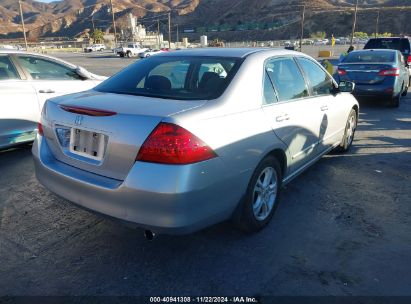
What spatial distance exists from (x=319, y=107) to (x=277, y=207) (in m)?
1.30

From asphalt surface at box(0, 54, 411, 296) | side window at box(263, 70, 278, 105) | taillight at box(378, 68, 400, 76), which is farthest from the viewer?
taillight at box(378, 68, 400, 76)

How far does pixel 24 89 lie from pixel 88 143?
3.53 m

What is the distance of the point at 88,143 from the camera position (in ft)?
9.32

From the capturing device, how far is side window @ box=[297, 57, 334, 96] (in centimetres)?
431

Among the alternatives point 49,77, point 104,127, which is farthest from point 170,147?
point 49,77

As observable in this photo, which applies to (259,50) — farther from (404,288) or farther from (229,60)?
(404,288)

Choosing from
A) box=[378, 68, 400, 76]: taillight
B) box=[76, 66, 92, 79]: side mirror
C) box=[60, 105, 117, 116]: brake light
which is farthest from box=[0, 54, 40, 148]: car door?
box=[378, 68, 400, 76]: taillight

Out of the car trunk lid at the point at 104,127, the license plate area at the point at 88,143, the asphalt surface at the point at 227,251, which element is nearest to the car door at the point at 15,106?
the asphalt surface at the point at 227,251

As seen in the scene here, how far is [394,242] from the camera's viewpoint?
10.9 ft

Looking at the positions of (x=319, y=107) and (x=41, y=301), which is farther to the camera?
(x=319, y=107)

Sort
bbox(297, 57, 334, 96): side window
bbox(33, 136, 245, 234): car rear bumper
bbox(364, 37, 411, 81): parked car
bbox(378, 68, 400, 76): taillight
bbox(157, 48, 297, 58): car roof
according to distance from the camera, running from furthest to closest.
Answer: bbox(364, 37, 411, 81): parked car → bbox(378, 68, 400, 76): taillight → bbox(297, 57, 334, 96): side window → bbox(157, 48, 297, 58): car roof → bbox(33, 136, 245, 234): car rear bumper

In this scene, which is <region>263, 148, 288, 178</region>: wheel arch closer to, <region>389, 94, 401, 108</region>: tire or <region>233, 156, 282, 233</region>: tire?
<region>233, 156, 282, 233</region>: tire

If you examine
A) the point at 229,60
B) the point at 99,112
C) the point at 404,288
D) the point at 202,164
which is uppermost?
the point at 229,60

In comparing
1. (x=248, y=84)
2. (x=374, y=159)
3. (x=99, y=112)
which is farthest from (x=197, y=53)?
(x=374, y=159)
